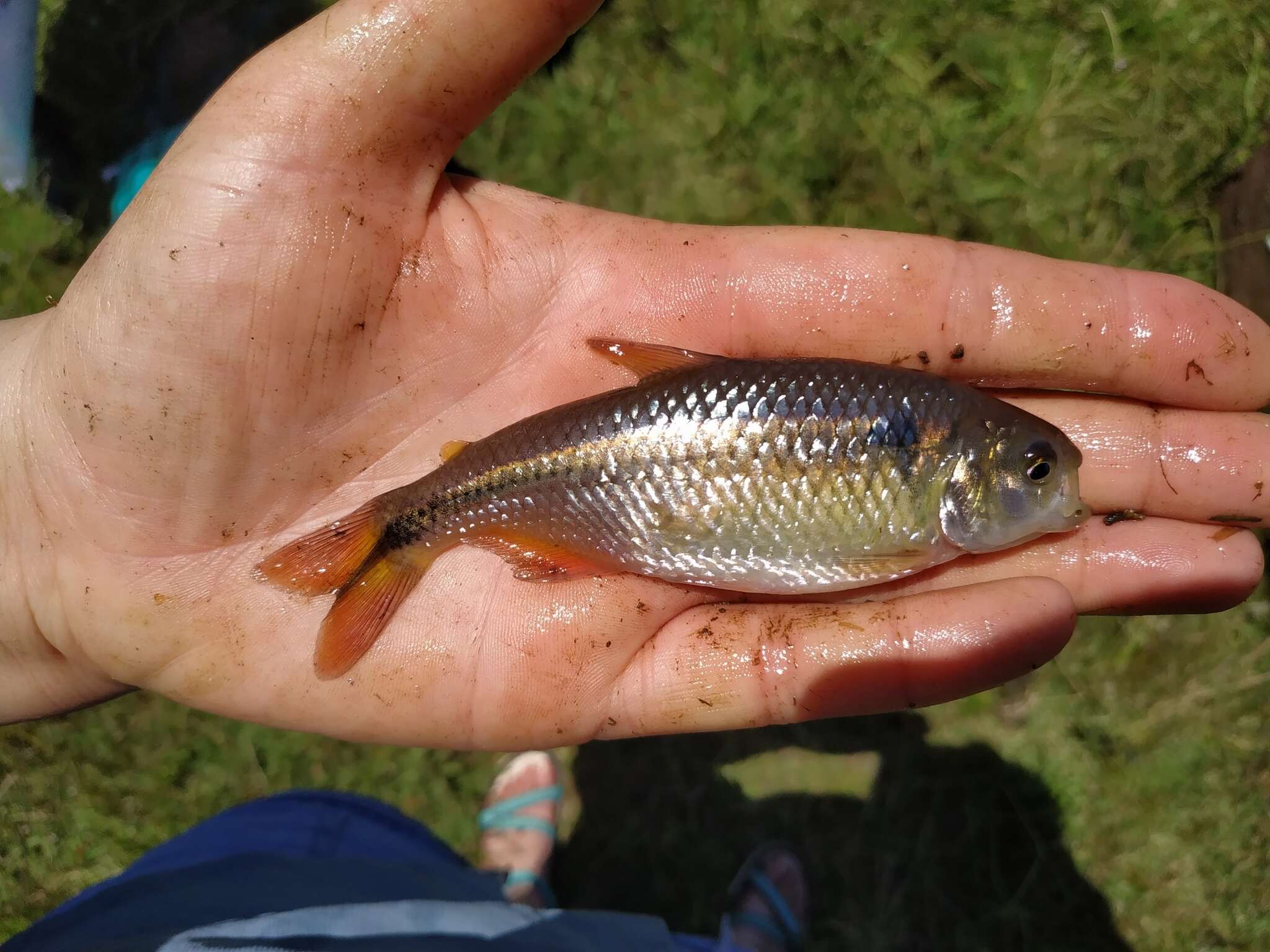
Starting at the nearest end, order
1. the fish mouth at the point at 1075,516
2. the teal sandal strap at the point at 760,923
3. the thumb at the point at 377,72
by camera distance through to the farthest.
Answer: the thumb at the point at 377,72, the fish mouth at the point at 1075,516, the teal sandal strap at the point at 760,923

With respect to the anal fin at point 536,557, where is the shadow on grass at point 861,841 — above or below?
below

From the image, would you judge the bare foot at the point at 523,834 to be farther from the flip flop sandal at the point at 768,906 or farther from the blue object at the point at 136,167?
the blue object at the point at 136,167

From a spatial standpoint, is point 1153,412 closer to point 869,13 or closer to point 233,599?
point 869,13

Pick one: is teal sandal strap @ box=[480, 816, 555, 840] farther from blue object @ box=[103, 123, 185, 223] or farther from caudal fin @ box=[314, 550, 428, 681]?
blue object @ box=[103, 123, 185, 223]

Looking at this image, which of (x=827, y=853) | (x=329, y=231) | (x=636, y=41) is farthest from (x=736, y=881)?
(x=636, y=41)

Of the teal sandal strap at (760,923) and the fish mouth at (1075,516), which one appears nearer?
the fish mouth at (1075,516)

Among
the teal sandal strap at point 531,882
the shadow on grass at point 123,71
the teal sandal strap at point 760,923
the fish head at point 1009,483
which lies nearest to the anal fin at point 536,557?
the fish head at point 1009,483

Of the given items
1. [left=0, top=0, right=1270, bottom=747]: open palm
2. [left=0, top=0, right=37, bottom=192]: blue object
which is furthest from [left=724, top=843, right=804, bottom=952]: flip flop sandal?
[left=0, top=0, right=37, bottom=192]: blue object

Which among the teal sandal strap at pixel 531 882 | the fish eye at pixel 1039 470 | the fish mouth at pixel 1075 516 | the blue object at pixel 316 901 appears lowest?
the teal sandal strap at pixel 531 882
